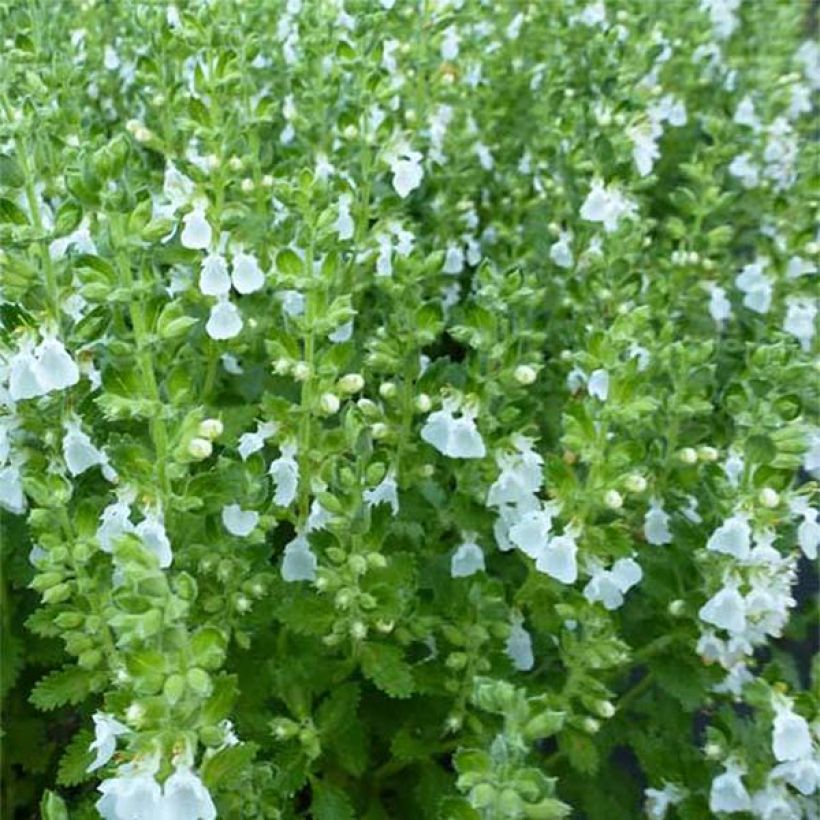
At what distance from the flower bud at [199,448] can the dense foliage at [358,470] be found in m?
0.02

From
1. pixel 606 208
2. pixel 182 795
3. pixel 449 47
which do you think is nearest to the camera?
pixel 182 795

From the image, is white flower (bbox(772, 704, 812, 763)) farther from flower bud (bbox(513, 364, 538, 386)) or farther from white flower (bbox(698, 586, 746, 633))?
flower bud (bbox(513, 364, 538, 386))

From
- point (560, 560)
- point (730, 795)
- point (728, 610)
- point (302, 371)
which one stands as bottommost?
point (730, 795)

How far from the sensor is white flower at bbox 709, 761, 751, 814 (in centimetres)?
216

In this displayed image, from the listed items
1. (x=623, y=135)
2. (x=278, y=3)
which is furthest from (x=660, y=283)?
(x=278, y=3)

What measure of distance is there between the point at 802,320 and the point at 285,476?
4.45ft

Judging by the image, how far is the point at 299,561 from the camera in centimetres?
213

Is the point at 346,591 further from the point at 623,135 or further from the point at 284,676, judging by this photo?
the point at 623,135

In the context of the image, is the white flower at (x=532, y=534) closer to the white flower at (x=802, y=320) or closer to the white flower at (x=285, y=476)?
the white flower at (x=285, y=476)

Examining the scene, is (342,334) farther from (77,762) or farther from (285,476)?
(77,762)

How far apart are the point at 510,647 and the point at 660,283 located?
35.3 inches

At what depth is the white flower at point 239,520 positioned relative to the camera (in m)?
1.97

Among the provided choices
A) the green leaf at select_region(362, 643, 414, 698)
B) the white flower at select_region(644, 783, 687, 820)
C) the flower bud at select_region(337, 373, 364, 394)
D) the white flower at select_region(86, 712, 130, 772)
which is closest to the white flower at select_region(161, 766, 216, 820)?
the white flower at select_region(86, 712, 130, 772)

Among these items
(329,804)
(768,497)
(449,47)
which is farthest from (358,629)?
(449,47)
